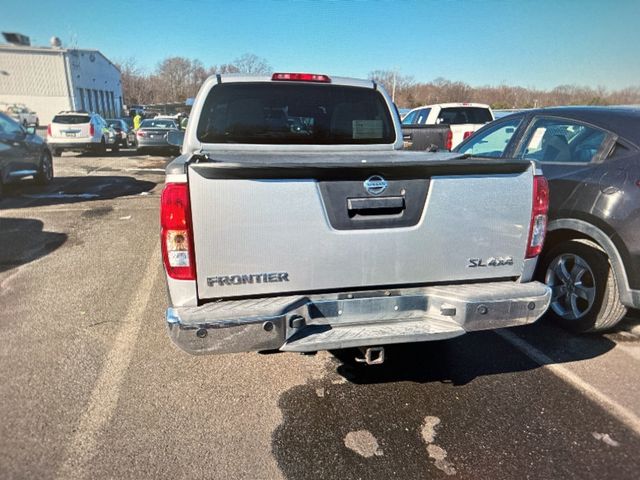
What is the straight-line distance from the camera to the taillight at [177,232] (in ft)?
7.34

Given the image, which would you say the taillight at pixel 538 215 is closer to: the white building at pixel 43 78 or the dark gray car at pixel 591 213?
the dark gray car at pixel 591 213

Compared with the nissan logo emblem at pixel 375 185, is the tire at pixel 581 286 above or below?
below

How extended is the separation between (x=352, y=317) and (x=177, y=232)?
110 centimetres

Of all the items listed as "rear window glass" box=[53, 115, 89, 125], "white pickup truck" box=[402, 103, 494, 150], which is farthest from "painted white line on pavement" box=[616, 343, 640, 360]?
"rear window glass" box=[53, 115, 89, 125]

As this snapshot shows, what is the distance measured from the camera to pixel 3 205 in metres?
8.69

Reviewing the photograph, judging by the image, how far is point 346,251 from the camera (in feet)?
8.14

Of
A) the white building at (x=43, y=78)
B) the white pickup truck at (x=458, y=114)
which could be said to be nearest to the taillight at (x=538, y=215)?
the white pickup truck at (x=458, y=114)

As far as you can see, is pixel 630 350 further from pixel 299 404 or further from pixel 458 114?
pixel 458 114

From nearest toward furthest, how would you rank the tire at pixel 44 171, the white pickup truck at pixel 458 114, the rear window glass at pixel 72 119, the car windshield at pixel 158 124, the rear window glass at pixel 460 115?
1. the tire at pixel 44 171
2. the white pickup truck at pixel 458 114
3. the rear window glass at pixel 460 115
4. the rear window glass at pixel 72 119
5. the car windshield at pixel 158 124

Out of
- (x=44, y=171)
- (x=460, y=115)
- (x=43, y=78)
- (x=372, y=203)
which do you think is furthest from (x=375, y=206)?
(x=43, y=78)

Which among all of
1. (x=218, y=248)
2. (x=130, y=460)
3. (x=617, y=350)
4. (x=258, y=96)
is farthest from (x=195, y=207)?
(x=617, y=350)

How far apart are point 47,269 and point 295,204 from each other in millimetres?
4342

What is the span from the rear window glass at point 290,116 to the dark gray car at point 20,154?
7.47 metres

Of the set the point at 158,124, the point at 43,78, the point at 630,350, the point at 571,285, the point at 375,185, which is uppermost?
the point at 43,78
